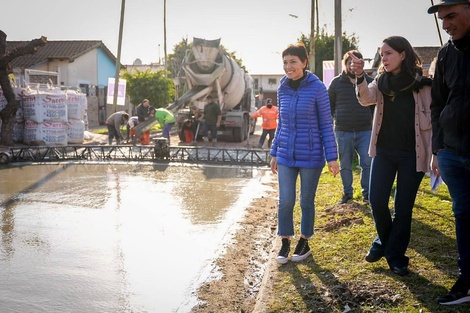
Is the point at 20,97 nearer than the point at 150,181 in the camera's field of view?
No

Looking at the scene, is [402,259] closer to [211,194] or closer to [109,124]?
[211,194]

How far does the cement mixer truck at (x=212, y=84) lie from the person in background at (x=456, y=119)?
1614 cm

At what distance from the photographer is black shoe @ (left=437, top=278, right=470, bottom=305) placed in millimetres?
3542

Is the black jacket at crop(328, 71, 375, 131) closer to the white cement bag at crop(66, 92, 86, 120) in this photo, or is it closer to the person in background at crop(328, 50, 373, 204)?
the person in background at crop(328, 50, 373, 204)

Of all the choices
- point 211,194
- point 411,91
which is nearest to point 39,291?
point 411,91

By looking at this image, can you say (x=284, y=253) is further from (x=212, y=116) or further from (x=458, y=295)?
(x=212, y=116)

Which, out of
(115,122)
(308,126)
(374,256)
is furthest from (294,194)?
(115,122)

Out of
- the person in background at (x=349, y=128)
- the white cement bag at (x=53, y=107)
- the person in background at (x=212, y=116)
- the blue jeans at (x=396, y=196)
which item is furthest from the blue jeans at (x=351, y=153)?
the white cement bag at (x=53, y=107)

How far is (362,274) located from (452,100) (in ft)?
5.34

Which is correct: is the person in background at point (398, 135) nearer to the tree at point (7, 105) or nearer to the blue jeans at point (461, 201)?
the blue jeans at point (461, 201)

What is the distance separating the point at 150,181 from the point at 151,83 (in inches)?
975

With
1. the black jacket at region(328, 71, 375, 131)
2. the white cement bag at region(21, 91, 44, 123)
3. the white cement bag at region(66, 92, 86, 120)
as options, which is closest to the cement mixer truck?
the white cement bag at region(66, 92, 86, 120)

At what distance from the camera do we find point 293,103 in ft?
15.8

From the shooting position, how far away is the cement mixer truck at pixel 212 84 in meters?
19.5
